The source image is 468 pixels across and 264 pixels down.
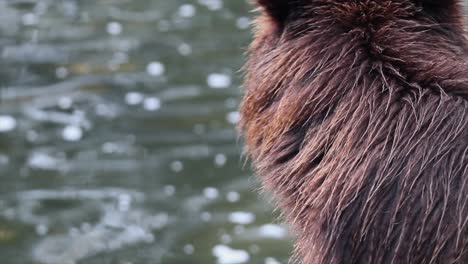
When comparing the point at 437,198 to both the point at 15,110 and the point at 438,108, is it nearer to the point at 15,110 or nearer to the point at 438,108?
the point at 438,108

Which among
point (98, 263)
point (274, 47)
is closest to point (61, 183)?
point (98, 263)

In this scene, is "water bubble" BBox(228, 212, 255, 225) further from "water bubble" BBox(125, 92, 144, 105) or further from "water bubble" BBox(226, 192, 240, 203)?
"water bubble" BBox(125, 92, 144, 105)

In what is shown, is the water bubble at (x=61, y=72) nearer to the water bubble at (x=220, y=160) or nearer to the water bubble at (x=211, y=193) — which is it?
the water bubble at (x=220, y=160)

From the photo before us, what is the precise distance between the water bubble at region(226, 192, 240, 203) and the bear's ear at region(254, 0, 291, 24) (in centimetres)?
292

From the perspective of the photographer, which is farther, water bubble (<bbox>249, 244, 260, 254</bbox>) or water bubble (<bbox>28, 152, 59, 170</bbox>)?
water bubble (<bbox>28, 152, 59, 170</bbox>)

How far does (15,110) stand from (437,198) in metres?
4.91

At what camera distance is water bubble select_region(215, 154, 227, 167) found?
5.83 metres

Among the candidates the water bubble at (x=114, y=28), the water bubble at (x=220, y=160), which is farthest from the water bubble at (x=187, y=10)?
the water bubble at (x=220, y=160)

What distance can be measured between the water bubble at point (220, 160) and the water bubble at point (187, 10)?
2.68 metres

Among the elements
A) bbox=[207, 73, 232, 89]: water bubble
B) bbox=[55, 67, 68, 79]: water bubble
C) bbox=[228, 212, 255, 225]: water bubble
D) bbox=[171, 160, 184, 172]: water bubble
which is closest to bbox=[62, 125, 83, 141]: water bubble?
bbox=[171, 160, 184, 172]: water bubble

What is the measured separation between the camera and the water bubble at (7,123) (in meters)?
6.27

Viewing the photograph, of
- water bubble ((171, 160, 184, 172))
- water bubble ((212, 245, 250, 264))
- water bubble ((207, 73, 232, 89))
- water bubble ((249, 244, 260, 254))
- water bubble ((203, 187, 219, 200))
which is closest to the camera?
water bubble ((212, 245, 250, 264))

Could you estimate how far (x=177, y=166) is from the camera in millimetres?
5820

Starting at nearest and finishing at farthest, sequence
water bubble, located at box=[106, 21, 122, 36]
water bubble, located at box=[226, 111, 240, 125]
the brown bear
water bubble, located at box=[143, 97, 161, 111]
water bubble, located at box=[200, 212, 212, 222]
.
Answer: the brown bear → water bubble, located at box=[200, 212, 212, 222] → water bubble, located at box=[226, 111, 240, 125] → water bubble, located at box=[143, 97, 161, 111] → water bubble, located at box=[106, 21, 122, 36]
